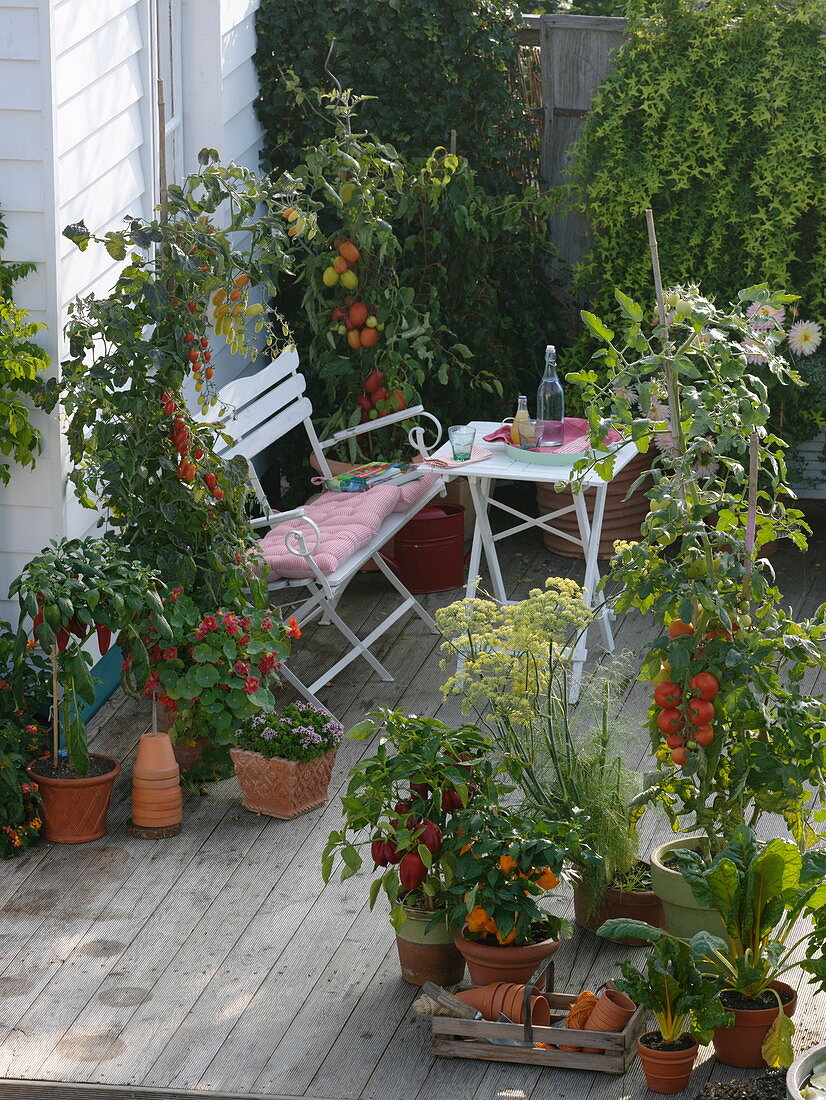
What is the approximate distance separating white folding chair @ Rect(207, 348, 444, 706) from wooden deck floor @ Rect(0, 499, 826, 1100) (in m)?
0.63

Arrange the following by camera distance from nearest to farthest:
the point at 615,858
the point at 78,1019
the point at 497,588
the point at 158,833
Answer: the point at 78,1019
the point at 615,858
the point at 158,833
the point at 497,588

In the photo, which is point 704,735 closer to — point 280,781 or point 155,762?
point 280,781

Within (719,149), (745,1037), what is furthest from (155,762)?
(719,149)

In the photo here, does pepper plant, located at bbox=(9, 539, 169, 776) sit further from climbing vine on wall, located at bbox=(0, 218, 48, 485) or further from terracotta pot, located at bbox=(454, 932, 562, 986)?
terracotta pot, located at bbox=(454, 932, 562, 986)

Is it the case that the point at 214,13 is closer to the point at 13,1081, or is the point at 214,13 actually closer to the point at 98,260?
the point at 98,260

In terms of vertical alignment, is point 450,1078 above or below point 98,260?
below

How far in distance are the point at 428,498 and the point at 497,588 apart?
42 cm

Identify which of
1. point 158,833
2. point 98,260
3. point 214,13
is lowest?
point 158,833

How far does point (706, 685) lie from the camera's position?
3600 mm

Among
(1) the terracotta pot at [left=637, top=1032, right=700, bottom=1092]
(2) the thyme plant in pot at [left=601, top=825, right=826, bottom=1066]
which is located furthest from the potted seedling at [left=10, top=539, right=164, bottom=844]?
(1) the terracotta pot at [left=637, top=1032, right=700, bottom=1092]

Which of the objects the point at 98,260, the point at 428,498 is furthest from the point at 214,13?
the point at 428,498

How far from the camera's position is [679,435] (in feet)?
12.0

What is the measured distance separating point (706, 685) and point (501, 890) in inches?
26.0

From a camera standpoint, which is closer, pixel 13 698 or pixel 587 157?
pixel 13 698
